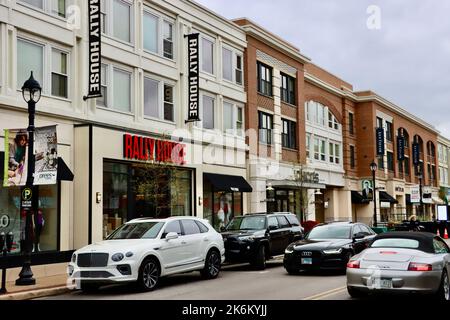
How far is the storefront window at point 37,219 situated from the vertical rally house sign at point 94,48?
389cm

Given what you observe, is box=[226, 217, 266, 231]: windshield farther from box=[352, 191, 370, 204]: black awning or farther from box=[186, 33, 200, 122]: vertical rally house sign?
box=[352, 191, 370, 204]: black awning

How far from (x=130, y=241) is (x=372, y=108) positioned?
135ft

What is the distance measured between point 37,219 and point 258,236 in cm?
730

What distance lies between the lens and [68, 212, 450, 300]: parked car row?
1088 cm

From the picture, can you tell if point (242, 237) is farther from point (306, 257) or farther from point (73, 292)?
point (73, 292)

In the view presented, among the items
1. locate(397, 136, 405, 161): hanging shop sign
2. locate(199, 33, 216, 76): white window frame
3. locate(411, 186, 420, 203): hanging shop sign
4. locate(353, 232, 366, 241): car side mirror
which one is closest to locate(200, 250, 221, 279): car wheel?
locate(353, 232, 366, 241): car side mirror

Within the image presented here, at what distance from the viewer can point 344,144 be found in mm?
48969

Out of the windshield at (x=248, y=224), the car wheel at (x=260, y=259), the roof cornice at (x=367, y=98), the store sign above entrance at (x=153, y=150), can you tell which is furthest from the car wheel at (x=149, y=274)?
the roof cornice at (x=367, y=98)

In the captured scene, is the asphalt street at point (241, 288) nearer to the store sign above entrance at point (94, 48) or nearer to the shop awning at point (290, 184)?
the store sign above entrance at point (94, 48)

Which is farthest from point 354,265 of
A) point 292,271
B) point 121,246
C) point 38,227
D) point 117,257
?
point 38,227

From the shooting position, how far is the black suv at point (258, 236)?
18.9 meters

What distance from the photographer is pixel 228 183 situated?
2953 centimetres

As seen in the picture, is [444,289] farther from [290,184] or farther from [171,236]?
[290,184]

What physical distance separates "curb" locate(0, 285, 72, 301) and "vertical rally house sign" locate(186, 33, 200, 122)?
1368 cm
